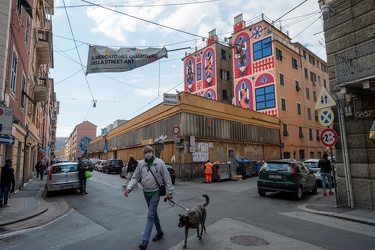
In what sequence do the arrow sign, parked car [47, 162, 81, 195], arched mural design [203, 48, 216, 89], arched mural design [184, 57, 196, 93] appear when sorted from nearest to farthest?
the arrow sign → parked car [47, 162, 81, 195] → arched mural design [203, 48, 216, 89] → arched mural design [184, 57, 196, 93]

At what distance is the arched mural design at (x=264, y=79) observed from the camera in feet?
106

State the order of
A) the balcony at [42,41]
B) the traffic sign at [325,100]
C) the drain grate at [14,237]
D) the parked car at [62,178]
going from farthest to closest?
1. the balcony at [42,41]
2. the parked car at [62,178]
3. the traffic sign at [325,100]
4. the drain grate at [14,237]

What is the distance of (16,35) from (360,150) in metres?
15.1

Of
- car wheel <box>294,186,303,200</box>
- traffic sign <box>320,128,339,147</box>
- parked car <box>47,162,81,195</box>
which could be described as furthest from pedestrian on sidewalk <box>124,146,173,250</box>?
parked car <box>47,162,81,195</box>

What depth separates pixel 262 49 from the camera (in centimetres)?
3319

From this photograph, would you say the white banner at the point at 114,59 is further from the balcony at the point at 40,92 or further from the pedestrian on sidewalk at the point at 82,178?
the balcony at the point at 40,92

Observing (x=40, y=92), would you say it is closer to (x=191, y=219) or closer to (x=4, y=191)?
(x=4, y=191)

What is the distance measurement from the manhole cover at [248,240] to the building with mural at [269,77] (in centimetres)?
2646

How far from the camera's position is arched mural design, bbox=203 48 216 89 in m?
39.3

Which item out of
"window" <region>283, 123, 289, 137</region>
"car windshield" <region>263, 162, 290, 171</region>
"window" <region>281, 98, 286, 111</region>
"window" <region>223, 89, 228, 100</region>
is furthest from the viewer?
"window" <region>223, 89, 228, 100</region>

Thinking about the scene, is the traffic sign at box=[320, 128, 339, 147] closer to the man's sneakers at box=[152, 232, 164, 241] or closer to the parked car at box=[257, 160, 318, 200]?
the parked car at box=[257, 160, 318, 200]

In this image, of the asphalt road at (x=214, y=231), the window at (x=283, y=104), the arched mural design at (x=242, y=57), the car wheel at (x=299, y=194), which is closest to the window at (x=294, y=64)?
the window at (x=283, y=104)

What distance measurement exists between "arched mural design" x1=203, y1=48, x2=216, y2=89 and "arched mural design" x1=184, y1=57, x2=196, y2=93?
2.79 m

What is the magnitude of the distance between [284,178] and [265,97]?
2412 cm
